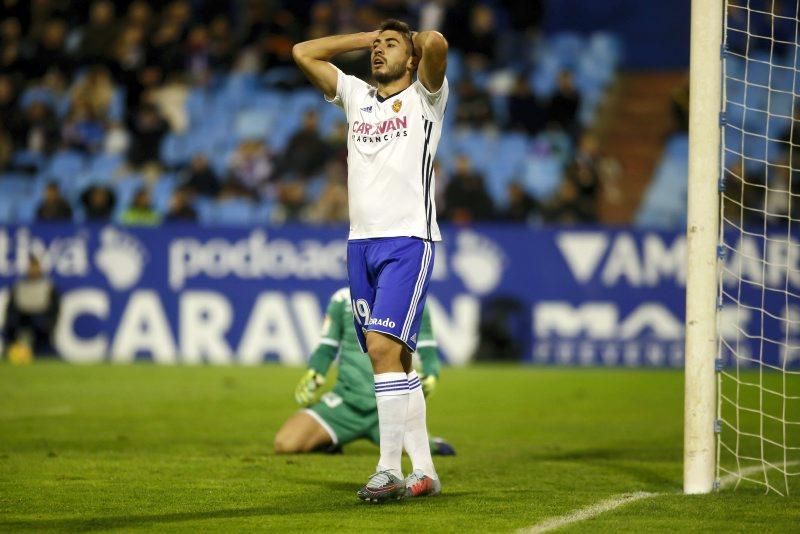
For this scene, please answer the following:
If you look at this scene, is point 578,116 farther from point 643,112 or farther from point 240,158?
point 240,158

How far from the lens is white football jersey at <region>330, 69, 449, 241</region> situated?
21.8 feet

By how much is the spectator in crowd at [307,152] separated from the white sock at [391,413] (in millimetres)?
14029

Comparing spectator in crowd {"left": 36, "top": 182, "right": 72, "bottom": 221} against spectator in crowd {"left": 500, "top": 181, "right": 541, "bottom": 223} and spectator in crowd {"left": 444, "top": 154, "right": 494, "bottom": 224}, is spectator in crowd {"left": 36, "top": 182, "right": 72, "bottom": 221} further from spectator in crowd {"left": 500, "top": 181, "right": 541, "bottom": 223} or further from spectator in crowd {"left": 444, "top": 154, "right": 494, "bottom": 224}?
spectator in crowd {"left": 500, "top": 181, "right": 541, "bottom": 223}

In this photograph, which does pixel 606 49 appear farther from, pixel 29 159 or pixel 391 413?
pixel 391 413

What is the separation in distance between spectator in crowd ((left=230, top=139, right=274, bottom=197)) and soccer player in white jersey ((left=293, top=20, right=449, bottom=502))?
44.9ft

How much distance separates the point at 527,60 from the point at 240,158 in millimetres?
5382

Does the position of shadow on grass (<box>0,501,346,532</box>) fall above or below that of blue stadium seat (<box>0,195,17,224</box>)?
below

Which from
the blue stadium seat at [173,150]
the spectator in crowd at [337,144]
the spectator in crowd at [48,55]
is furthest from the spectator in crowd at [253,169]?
the spectator in crowd at [48,55]

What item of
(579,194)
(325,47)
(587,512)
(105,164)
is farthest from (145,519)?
(105,164)

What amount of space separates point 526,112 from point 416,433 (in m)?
14.4

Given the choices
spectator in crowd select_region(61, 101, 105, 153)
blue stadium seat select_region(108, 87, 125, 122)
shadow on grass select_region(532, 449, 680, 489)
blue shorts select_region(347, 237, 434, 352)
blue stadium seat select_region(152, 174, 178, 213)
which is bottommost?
shadow on grass select_region(532, 449, 680, 489)

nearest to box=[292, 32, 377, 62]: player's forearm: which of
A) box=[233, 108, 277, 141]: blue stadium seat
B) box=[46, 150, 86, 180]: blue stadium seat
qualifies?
box=[233, 108, 277, 141]: blue stadium seat

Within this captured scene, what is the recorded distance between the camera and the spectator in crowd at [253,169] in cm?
2044

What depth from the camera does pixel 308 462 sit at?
8500mm
